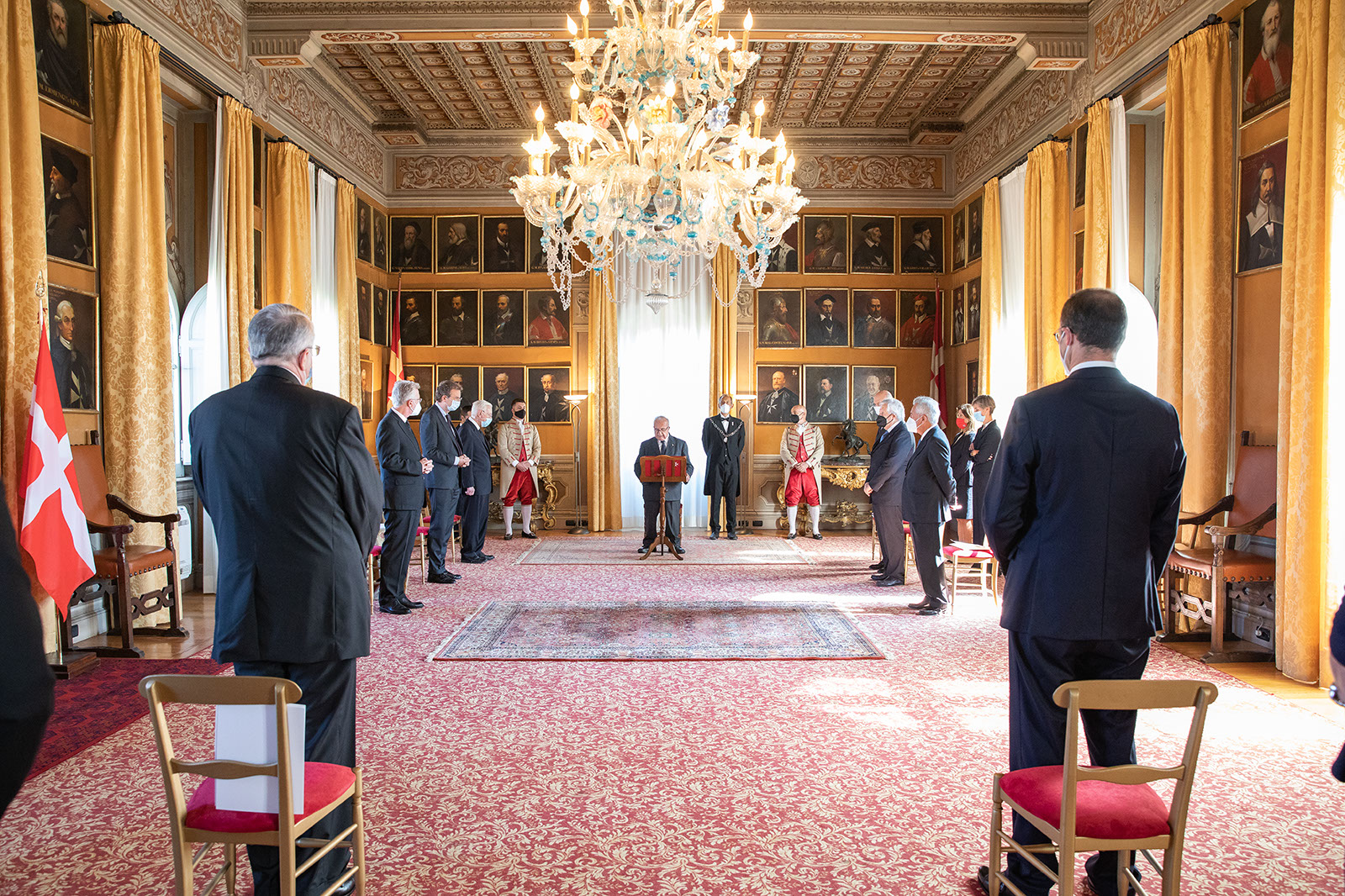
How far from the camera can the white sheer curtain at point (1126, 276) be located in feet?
27.6

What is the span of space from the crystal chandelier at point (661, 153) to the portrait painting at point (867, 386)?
6886mm

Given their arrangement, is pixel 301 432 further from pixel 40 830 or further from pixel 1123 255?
pixel 1123 255

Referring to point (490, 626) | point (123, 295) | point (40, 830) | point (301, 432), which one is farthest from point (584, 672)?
point (123, 295)

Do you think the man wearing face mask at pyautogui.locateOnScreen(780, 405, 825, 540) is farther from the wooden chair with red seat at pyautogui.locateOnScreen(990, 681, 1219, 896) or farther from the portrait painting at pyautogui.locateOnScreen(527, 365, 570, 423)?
the wooden chair with red seat at pyautogui.locateOnScreen(990, 681, 1219, 896)

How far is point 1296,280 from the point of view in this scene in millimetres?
5844

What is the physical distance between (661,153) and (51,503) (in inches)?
198

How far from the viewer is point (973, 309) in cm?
1291

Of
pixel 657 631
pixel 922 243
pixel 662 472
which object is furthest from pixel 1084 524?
pixel 922 243

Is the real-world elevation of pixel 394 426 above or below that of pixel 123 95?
below

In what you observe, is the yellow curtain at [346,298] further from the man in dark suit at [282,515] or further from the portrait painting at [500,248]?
the man in dark suit at [282,515]

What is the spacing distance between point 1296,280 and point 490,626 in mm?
6570

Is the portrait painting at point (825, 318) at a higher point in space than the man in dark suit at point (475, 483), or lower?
higher

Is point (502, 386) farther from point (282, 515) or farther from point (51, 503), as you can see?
point (282, 515)

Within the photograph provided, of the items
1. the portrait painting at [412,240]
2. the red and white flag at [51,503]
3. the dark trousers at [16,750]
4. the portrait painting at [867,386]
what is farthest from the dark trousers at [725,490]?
the dark trousers at [16,750]
